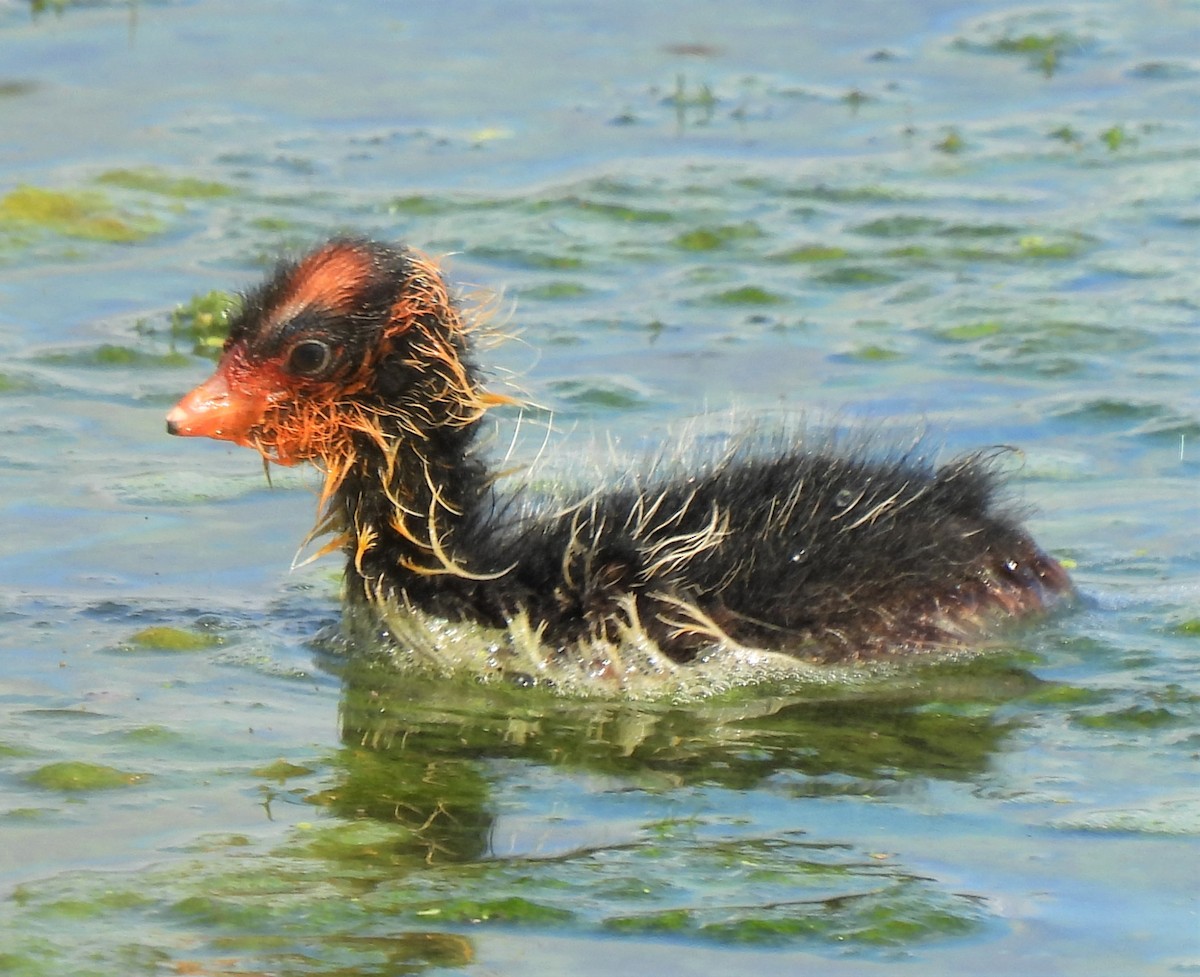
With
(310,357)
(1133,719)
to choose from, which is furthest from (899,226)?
(310,357)

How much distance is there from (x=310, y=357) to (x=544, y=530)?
2.86 ft

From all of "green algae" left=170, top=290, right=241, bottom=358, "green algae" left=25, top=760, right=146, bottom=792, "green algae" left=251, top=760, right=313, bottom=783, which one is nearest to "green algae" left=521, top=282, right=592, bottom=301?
"green algae" left=170, top=290, right=241, bottom=358

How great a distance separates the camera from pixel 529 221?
458 inches

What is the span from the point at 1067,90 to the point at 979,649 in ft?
23.6

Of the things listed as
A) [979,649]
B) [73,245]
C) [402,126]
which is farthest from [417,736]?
[402,126]

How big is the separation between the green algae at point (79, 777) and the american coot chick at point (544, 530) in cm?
111

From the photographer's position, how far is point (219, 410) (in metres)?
6.97

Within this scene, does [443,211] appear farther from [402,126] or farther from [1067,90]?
[1067,90]

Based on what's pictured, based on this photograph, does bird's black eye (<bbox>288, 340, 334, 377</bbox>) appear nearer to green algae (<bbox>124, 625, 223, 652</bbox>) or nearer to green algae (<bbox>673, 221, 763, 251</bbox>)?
green algae (<bbox>124, 625, 223, 652</bbox>)

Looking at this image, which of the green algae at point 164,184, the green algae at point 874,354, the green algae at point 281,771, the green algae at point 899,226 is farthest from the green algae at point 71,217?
the green algae at point 281,771

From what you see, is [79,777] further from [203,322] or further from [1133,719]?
[203,322]

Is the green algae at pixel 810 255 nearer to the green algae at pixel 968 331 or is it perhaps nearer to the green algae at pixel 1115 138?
the green algae at pixel 968 331

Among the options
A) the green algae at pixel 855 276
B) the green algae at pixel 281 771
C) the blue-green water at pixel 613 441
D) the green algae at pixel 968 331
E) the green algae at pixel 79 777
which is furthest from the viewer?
the green algae at pixel 855 276

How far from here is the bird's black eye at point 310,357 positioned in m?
6.90
